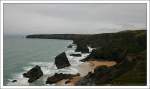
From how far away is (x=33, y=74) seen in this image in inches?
245

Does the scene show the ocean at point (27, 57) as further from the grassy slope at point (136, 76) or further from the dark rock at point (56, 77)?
the grassy slope at point (136, 76)

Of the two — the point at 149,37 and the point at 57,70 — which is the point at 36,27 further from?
the point at 149,37

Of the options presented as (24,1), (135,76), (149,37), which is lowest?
(135,76)

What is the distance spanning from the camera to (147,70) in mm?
6234

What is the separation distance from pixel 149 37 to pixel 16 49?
Answer: 4.53 ft

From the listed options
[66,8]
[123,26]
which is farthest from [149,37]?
[66,8]

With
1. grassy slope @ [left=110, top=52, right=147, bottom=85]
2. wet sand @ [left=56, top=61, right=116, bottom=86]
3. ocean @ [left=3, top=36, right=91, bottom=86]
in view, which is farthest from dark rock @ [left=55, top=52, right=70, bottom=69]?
grassy slope @ [left=110, top=52, right=147, bottom=85]

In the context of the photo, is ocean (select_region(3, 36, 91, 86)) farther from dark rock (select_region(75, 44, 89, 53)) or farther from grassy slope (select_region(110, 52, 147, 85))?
grassy slope (select_region(110, 52, 147, 85))

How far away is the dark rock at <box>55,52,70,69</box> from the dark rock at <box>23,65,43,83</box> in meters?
0.20

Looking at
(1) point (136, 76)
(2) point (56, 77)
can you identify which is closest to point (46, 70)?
(2) point (56, 77)

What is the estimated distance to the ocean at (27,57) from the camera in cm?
625

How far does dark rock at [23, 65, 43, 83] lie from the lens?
624cm

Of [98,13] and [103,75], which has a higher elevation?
[98,13]

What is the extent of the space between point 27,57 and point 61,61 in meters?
→ 0.36
